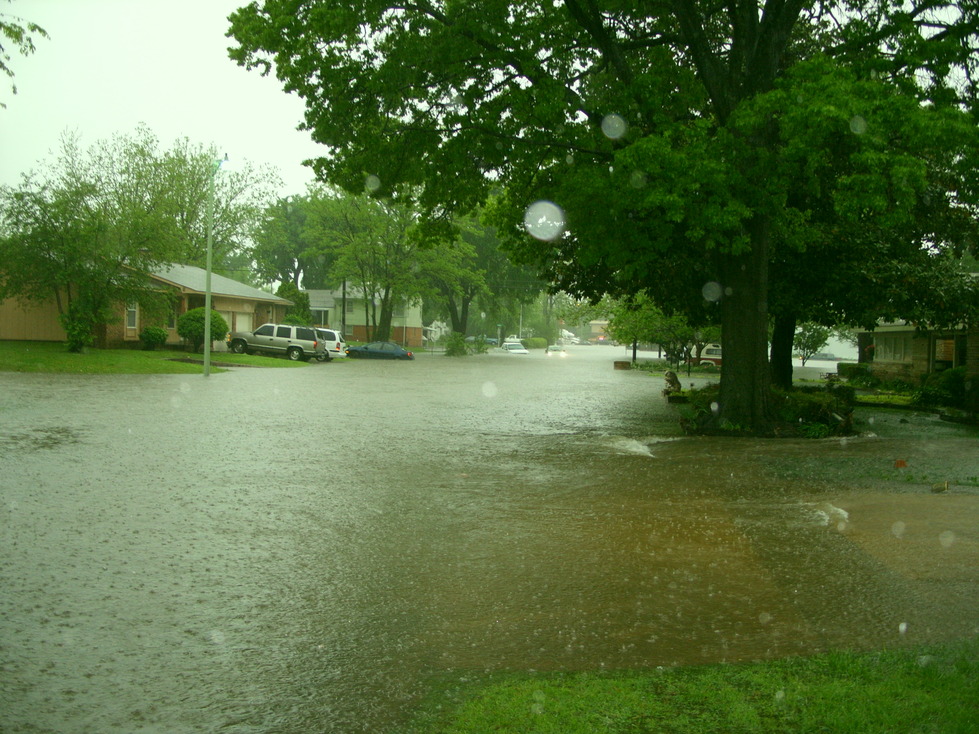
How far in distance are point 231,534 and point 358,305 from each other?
7448 cm

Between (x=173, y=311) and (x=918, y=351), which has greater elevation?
(x=173, y=311)

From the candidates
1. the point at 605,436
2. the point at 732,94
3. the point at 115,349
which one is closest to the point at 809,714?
the point at 605,436

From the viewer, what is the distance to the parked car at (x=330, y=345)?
4741 cm

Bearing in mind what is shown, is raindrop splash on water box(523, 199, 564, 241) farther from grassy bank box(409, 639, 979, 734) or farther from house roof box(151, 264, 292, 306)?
house roof box(151, 264, 292, 306)

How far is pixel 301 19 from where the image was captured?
53.0 feet

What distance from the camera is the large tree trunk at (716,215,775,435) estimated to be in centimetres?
1630

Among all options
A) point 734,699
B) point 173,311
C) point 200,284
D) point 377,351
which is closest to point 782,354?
point 734,699

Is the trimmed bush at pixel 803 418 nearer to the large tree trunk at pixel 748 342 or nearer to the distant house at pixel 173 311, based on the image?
the large tree trunk at pixel 748 342

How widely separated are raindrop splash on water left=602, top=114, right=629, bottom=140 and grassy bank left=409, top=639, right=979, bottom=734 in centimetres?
1275

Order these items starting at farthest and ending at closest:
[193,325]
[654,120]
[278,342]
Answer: [278,342] < [193,325] < [654,120]

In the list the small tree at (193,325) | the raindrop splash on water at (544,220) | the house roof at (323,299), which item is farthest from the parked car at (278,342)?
the house roof at (323,299)

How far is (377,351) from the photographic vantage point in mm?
54625

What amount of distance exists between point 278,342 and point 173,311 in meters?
5.96

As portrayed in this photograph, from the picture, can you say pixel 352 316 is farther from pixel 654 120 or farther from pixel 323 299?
pixel 654 120
